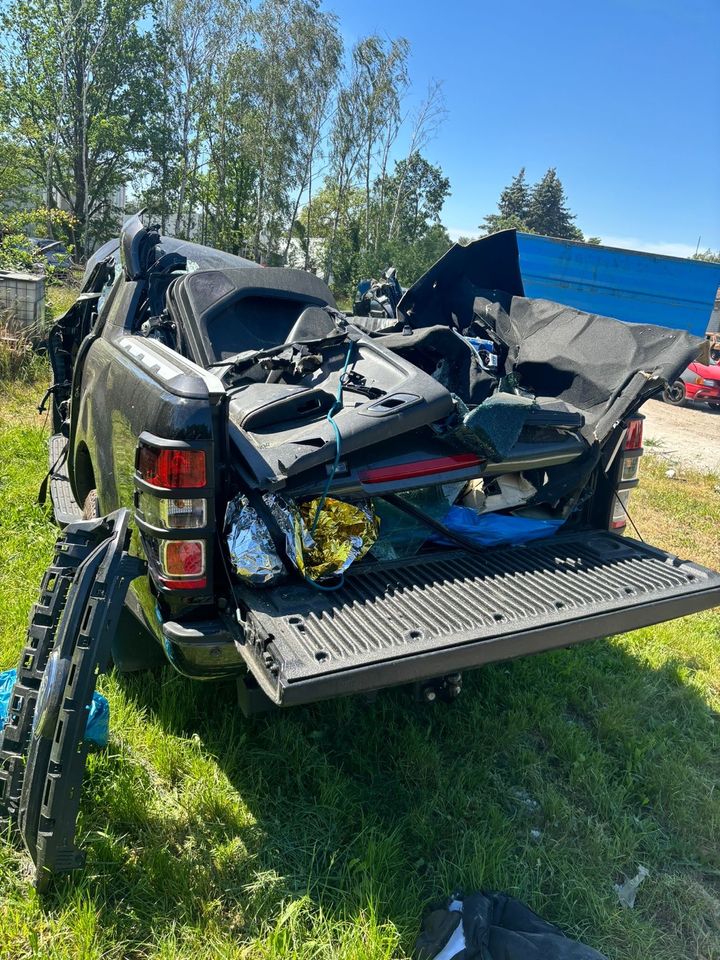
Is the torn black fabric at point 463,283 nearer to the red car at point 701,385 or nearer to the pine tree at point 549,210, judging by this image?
the red car at point 701,385

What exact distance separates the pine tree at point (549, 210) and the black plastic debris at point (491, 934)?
2593 inches

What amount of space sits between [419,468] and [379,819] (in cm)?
133

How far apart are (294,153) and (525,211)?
130ft

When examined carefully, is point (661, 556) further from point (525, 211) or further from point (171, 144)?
point (525, 211)

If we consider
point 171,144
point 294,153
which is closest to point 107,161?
point 171,144

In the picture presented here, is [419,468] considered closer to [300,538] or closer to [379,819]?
[300,538]

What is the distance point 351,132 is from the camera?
30.0 meters

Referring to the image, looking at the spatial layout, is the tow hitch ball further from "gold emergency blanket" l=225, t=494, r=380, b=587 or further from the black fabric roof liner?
the black fabric roof liner

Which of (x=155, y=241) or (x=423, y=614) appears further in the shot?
(x=155, y=241)

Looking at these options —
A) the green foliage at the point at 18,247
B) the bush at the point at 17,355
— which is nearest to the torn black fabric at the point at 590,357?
the bush at the point at 17,355

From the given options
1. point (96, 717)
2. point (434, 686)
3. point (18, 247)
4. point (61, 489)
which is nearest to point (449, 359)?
point (434, 686)

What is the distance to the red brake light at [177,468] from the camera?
212cm

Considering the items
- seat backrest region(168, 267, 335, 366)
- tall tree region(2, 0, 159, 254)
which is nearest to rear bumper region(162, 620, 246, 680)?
seat backrest region(168, 267, 335, 366)

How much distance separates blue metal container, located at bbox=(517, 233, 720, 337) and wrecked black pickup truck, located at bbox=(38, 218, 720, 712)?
8.80m
